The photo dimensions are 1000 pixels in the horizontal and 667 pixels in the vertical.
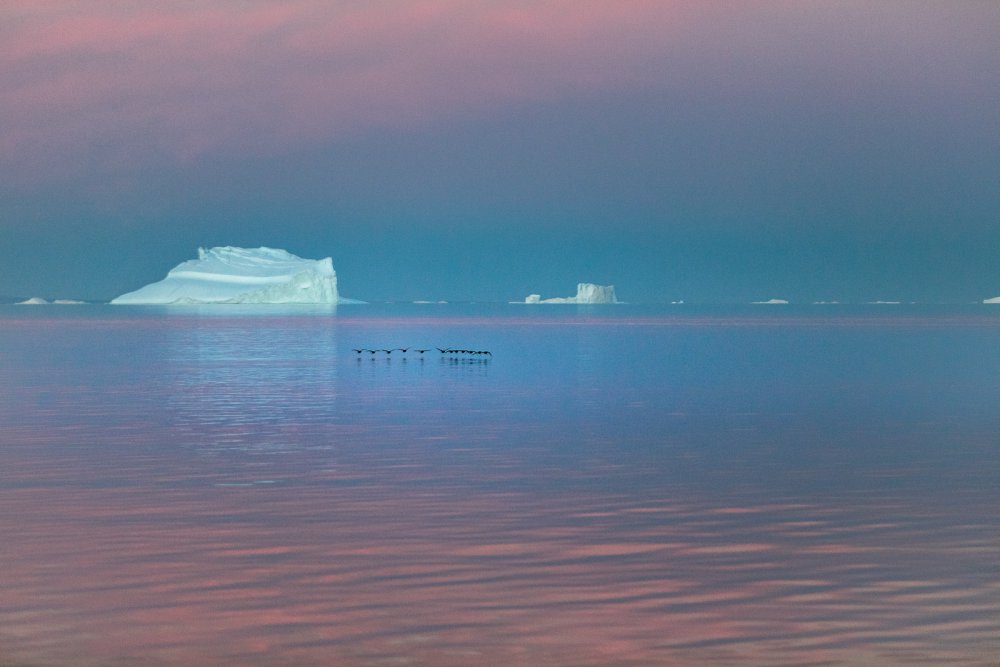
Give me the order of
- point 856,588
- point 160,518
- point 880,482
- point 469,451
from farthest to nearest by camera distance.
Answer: point 469,451
point 880,482
point 160,518
point 856,588

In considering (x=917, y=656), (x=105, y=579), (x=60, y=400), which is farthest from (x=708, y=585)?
(x=60, y=400)

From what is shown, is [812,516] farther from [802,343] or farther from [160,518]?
[802,343]

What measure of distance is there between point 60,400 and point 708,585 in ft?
83.0

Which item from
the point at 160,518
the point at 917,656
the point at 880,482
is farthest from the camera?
the point at 880,482

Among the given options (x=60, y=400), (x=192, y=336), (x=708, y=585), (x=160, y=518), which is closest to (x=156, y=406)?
(x=60, y=400)

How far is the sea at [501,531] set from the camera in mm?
9680

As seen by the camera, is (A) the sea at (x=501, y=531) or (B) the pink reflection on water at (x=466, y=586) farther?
(A) the sea at (x=501, y=531)

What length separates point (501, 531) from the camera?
14008mm

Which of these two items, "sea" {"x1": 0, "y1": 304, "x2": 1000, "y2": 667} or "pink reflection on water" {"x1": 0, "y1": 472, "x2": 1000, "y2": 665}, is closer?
"pink reflection on water" {"x1": 0, "y1": 472, "x2": 1000, "y2": 665}

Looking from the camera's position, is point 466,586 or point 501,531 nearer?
point 466,586

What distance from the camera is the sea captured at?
968 centimetres

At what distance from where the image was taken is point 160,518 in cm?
1484

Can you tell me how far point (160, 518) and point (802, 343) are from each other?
59018mm

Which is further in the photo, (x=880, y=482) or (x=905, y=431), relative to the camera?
(x=905, y=431)
